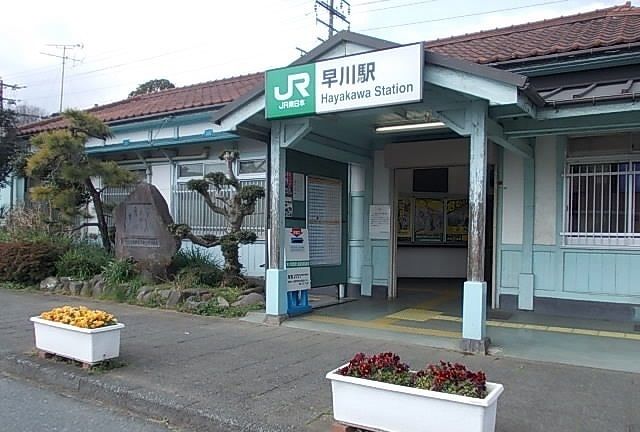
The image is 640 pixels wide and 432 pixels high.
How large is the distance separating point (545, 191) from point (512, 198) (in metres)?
0.54

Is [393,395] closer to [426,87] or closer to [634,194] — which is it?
[426,87]

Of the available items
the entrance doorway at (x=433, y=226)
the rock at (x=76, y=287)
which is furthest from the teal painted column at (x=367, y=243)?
the rock at (x=76, y=287)

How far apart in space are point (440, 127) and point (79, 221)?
32.4ft

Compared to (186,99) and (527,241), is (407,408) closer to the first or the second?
(527,241)

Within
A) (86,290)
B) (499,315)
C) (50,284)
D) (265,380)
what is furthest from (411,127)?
(50,284)

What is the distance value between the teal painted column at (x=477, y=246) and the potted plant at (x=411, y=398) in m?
2.60

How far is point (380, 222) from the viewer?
10.7 metres

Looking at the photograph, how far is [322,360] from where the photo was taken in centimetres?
620

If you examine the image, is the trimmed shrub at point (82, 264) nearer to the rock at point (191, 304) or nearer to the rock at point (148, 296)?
the rock at point (148, 296)

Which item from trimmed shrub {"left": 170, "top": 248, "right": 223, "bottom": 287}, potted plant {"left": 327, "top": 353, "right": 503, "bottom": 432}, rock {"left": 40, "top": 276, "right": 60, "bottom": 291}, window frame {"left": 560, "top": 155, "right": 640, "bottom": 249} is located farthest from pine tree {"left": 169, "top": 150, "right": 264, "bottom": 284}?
potted plant {"left": 327, "top": 353, "right": 503, "bottom": 432}

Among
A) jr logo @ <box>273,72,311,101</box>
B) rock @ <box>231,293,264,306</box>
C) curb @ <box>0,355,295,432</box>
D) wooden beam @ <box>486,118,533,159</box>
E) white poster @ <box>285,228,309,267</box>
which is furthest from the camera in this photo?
rock @ <box>231,293,264,306</box>

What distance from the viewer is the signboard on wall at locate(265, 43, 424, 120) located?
21.3 feet

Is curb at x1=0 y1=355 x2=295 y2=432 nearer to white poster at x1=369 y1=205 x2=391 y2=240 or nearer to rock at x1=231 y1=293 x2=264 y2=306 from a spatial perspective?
rock at x1=231 y1=293 x2=264 y2=306

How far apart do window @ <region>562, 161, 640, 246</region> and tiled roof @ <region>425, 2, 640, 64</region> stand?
184 centimetres
